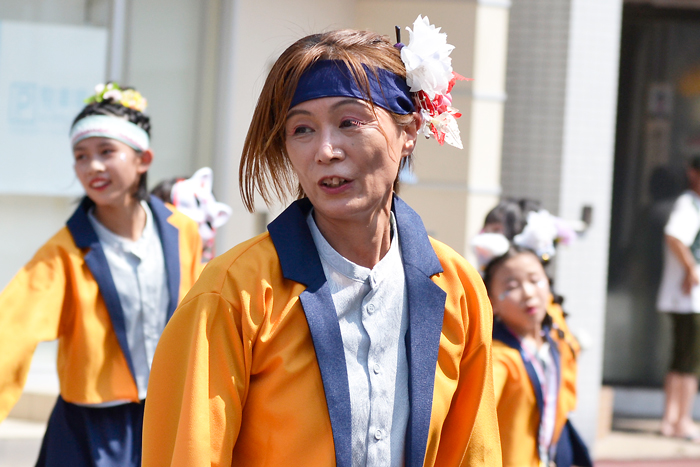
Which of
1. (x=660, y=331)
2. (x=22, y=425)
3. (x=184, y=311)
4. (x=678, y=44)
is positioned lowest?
(x=22, y=425)

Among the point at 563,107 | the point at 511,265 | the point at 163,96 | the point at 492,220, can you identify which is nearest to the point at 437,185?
the point at 563,107

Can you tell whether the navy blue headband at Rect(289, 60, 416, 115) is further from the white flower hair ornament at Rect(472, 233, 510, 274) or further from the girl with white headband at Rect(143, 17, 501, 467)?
the white flower hair ornament at Rect(472, 233, 510, 274)

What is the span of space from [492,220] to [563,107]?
6.00 feet

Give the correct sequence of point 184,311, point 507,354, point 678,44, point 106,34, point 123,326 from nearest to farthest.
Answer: point 184,311 → point 123,326 → point 507,354 → point 106,34 → point 678,44

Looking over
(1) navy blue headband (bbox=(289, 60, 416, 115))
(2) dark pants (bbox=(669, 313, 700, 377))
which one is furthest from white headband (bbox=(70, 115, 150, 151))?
(2) dark pants (bbox=(669, 313, 700, 377))

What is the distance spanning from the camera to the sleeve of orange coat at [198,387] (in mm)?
1623

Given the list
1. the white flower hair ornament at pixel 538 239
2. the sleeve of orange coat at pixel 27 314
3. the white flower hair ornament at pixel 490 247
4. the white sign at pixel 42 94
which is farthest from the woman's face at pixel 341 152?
the white sign at pixel 42 94

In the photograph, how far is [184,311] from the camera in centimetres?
169

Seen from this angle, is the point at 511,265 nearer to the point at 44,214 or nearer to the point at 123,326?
the point at 123,326

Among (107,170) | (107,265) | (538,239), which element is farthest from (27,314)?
A: (538,239)

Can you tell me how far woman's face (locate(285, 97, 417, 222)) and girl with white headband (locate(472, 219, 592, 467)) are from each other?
158 centimetres

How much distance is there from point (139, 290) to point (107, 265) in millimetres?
154

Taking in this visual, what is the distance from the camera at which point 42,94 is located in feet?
18.7

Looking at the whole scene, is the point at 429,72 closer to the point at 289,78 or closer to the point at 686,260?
the point at 289,78
